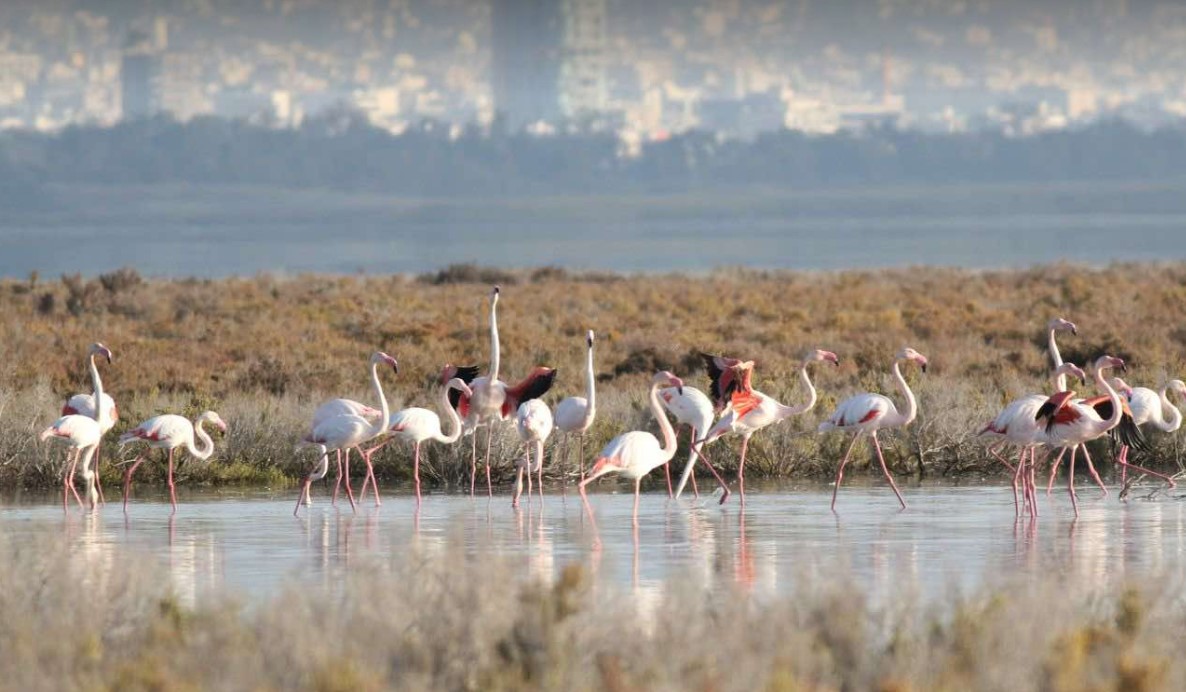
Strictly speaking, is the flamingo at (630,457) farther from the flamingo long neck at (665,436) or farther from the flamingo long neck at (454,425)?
the flamingo long neck at (454,425)

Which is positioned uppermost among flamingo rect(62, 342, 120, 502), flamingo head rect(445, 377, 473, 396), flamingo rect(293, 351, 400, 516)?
flamingo head rect(445, 377, 473, 396)

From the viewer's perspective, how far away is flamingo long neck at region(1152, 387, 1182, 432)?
1816 cm

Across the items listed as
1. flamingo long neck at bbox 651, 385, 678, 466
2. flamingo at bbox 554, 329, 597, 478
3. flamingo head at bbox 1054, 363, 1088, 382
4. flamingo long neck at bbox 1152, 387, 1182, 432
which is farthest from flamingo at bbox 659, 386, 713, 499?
flamingo long neck at bbox 1152, 387, 1182, 432

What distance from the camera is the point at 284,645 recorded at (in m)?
8.48

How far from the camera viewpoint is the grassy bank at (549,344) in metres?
21.1

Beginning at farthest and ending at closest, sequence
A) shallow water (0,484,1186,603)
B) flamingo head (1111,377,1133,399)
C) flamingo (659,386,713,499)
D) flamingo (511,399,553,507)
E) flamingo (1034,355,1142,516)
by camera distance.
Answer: flamingo head (1111,377,1133,399)
flamingo (659,386,713,499)
flamingo (511,399,553,507)
flamingo (1034,355,1142,516)
shallow water (0,484,1186,603)

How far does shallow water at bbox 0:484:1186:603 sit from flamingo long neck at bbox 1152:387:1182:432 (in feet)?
2.55

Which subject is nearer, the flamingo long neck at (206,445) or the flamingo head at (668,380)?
the flamingo head at (668,380)

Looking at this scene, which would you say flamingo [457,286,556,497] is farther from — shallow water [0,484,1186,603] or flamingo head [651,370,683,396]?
flamingo head [651,370,683,396]

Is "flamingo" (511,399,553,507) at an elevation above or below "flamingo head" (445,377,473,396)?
below

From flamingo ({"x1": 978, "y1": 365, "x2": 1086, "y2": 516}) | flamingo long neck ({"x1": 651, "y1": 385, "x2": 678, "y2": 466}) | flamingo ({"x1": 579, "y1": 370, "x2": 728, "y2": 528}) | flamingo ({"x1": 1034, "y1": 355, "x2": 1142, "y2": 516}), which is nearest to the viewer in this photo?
flamingo ({"x1": 579, "y1": 370, "x2": 728, "y2": 528})

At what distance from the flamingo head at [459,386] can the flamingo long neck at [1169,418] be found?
20.2 ft

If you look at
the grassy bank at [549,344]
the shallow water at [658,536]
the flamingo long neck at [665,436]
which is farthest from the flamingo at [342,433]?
the grassy bank at [549,344]

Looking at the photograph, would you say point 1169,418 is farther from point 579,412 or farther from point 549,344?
point 549,344
